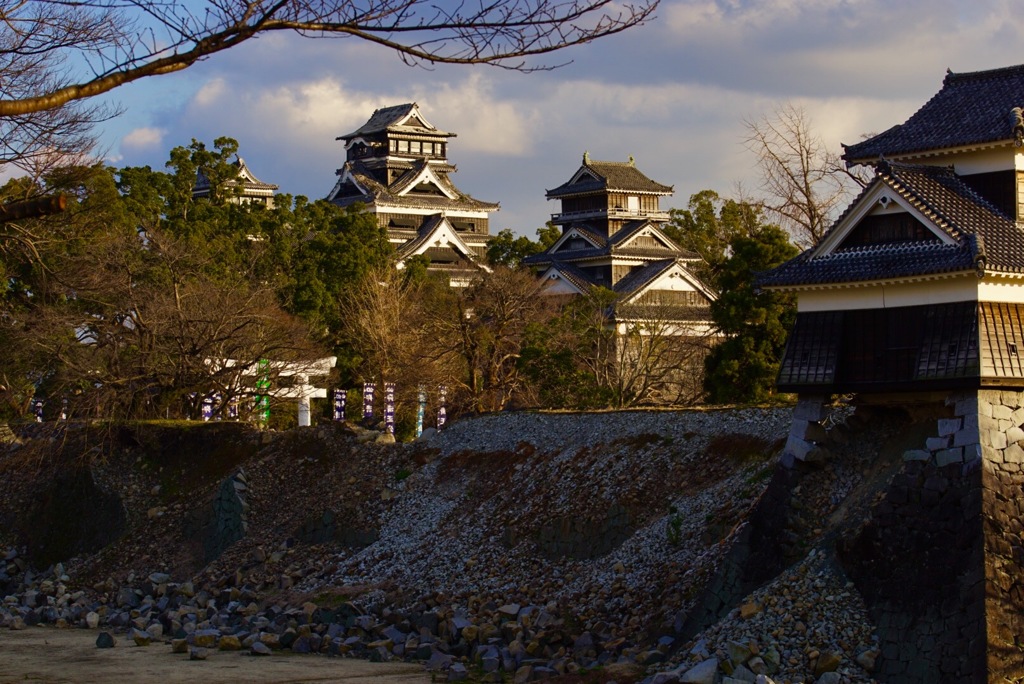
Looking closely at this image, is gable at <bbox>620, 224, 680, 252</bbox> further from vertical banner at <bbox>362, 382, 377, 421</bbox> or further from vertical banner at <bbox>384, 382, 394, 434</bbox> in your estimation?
vertical banner at <bbox>362, 382, 377, 421</bbox>

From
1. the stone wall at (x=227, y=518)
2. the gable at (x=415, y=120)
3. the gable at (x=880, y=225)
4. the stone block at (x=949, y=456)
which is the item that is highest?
the gable at (x=415, y=120)

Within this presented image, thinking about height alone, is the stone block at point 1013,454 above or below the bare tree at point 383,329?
below

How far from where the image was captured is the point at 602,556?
2478 centimetres

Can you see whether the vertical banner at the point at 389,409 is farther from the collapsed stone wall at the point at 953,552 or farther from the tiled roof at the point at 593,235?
the tiled roof at the point at 593,235

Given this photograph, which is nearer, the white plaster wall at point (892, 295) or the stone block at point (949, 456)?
the stone block at point (949, 456)

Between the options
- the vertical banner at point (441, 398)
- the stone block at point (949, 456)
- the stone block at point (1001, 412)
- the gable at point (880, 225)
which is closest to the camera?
the stone block at point (949, 456)

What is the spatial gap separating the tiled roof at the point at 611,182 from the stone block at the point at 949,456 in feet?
153

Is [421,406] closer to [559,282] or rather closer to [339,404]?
[339,404]

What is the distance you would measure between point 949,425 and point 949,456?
49 centimetres

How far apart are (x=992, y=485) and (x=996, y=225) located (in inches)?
166

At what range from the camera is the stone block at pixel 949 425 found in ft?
63.4

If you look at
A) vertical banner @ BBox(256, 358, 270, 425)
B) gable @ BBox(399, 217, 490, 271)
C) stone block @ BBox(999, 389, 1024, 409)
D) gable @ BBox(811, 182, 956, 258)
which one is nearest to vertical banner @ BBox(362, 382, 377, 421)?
vertical banner @ BBox(256, 358, 270, 425)

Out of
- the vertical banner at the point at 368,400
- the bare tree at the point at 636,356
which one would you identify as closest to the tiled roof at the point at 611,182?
the bare tree at the point at 636,356

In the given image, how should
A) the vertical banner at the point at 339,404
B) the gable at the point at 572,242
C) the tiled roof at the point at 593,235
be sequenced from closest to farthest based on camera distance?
the vertical banner at the point at 339,404 < the tiled roof at the point at 593,235 < the gable at the point at 572,242
